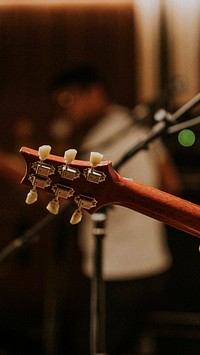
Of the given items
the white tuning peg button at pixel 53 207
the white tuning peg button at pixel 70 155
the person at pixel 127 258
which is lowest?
the white tuning peg button at pixel 53 207

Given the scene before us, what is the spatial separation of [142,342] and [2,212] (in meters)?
1.07

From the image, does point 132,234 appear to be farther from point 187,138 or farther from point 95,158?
point 187,138

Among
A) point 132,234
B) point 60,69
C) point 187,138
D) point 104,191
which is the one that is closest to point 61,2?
point 60,69

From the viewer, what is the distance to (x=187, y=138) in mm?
3404

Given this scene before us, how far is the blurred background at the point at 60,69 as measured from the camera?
3.60 meters

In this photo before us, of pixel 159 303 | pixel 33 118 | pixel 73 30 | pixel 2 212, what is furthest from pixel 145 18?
pixel 159 303

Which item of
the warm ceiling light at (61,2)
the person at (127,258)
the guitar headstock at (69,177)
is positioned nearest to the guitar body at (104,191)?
the guitar headstock at (69,177)

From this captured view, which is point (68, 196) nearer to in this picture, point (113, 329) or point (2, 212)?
point (113, 329)

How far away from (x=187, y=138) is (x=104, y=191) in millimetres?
2108

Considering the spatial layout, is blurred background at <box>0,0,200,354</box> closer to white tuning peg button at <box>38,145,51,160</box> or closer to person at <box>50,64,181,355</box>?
person at <box>50,64,181,355</box>

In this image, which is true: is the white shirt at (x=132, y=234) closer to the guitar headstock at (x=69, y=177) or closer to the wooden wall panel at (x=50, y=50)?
the guitar headstock at (x=69, y=177)

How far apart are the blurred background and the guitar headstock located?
80.9 inches

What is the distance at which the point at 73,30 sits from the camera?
4.02 m

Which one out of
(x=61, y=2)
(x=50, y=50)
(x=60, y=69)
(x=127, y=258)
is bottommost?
(x=127, y=258)
